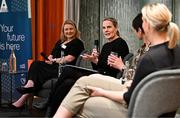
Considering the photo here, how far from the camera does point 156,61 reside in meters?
2.28

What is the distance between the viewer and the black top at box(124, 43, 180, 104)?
2.27 metres

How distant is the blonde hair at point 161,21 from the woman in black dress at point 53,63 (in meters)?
2.81

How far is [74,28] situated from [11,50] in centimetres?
131

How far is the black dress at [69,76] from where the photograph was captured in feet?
12.8

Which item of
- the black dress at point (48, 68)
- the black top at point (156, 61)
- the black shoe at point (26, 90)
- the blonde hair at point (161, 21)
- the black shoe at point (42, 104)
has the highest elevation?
the blonde hair at point (161, 21)

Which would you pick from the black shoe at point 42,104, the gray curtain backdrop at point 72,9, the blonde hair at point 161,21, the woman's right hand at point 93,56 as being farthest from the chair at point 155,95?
the gray curtain backdrop at point 72,9

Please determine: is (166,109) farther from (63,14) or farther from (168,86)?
(63,14)

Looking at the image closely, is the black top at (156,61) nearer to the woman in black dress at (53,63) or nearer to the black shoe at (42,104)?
the black shoe at (42,104)

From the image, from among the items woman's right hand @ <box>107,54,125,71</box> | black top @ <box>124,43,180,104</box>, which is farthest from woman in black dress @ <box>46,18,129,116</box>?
black top @ <box>124,43,180,104</box>

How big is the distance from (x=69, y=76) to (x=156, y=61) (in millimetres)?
1838

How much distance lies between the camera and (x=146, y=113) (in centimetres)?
218

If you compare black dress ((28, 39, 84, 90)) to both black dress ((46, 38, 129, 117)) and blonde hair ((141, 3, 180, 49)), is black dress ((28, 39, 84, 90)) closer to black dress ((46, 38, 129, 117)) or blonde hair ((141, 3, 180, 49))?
black dress ((46, 38, 129, 117))

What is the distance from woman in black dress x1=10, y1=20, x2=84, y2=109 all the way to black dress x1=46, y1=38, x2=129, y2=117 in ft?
2.33

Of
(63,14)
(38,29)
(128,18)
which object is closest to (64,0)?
(63,14)
